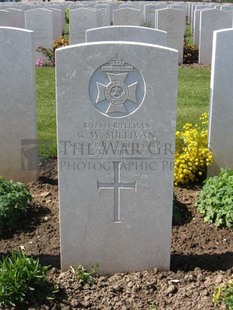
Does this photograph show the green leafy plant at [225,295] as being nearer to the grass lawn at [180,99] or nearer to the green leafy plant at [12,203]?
the green leafy plant at [12,203]

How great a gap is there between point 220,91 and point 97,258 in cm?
236

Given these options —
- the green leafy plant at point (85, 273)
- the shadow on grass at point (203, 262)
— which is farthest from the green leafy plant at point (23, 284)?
the shadow on grass at point (203, 262)

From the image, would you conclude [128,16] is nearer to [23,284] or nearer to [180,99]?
[180,99]

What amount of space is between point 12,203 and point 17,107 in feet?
3.87

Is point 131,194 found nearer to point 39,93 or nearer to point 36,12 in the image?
point 39,93

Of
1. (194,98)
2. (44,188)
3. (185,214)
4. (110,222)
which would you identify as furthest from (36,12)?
(110,222)

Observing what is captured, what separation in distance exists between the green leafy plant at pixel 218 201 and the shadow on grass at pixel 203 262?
0.50 metres

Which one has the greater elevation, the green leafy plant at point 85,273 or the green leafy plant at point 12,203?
the green leafy plant at point 12,203

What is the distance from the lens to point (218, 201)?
16.0 ft

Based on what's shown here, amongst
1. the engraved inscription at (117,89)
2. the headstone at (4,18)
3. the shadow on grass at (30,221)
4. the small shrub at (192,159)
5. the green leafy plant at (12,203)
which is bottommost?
the shadow on grass at (30,221)

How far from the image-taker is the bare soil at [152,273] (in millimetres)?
3705

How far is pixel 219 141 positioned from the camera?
5727 millimetres

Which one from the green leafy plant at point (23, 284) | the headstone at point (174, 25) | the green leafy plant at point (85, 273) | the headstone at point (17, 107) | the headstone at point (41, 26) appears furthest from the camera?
the headstone at point (174, 25)

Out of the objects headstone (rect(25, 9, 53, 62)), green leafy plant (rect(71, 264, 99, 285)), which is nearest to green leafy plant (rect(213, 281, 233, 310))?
green leafy plant (rect(71, 264, 99, 285))
